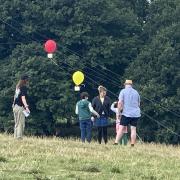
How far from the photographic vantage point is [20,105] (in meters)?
16.1

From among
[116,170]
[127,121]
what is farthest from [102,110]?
[116,170]

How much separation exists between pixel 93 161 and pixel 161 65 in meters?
27.3

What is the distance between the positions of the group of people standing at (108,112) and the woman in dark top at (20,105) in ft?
7.06

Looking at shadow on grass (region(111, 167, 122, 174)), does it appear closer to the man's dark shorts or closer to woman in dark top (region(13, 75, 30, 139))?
the man's dark shorts

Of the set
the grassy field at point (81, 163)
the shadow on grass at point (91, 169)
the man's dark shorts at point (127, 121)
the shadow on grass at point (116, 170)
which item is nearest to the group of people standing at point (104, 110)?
the man's dark shorts at point (127, 121)

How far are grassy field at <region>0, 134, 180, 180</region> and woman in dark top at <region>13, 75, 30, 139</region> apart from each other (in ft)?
5.29

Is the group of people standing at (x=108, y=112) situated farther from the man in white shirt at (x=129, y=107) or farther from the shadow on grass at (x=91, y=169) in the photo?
the shadow on grass at (x=91, y=169)

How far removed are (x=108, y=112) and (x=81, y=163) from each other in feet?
20.1

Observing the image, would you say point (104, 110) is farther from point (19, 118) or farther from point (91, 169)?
point (91, 169)

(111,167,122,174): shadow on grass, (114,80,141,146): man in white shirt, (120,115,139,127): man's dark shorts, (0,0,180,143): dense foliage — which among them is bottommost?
(111,167,122,174): shadow on grass

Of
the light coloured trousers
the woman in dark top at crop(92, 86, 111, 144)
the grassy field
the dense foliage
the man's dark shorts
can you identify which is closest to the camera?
the grassy field

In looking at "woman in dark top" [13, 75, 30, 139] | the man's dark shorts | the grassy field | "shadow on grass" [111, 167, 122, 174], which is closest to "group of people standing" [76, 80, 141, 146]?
the man's dark shorts

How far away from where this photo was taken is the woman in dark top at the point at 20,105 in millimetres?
15812

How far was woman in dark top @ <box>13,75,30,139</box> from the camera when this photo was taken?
15812 millimetres
